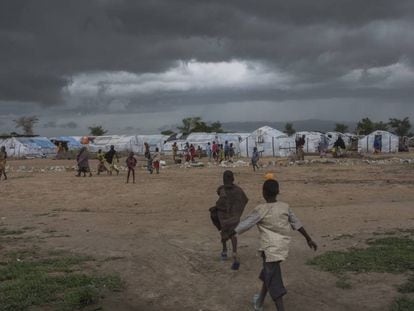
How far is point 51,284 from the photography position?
6578 millimetres

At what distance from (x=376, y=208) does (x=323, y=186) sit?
5.93 metres

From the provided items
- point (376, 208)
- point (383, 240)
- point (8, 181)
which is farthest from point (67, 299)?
point (8, 181)

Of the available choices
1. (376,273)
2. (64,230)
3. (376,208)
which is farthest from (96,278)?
(376,208)

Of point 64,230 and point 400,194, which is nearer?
point 64,230

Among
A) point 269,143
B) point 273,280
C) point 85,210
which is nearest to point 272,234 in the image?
point 273,280

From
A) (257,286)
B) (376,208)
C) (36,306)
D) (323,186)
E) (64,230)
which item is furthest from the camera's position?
(323,186)

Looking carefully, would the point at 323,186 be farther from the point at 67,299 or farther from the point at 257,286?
the point at 67,299

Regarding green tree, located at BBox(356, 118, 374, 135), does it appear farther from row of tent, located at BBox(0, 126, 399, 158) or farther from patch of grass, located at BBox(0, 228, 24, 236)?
patch of grass, located at BBox(0, 228, 24, 236)

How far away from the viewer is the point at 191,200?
16250mm

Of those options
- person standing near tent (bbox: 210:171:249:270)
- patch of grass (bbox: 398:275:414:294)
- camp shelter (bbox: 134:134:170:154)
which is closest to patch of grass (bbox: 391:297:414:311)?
patch of grass (bbox: 398:275:414:294)

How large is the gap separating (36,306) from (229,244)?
403cm

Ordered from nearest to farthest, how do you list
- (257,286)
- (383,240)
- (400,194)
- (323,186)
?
1. (257,286)
2. (383,240)
3. (400,194)
4. (323,186)

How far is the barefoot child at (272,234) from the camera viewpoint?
5.57 m

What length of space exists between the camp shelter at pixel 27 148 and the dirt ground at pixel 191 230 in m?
32.3
